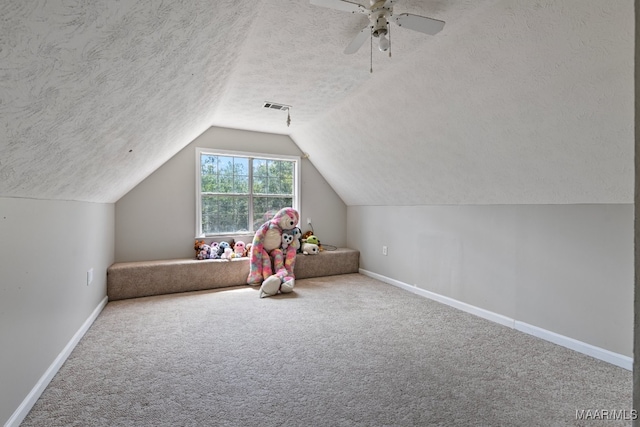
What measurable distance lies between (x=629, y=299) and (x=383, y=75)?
7.63 ft

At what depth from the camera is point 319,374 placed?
1.88 meters

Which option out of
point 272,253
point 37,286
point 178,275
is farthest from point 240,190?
point 37,286

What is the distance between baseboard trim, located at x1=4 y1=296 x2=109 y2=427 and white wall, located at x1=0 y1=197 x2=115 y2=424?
0.08 ft

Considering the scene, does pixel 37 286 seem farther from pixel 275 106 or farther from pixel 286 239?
pixel 286 239

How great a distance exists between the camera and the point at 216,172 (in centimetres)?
434

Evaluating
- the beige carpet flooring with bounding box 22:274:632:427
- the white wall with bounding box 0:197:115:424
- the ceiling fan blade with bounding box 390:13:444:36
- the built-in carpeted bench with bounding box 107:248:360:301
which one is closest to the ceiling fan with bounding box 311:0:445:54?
the ceiling fan blade with bounding box 390:13:444:36

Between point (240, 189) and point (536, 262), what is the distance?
368 cm

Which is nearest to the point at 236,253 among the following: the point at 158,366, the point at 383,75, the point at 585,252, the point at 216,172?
the point at 216,172

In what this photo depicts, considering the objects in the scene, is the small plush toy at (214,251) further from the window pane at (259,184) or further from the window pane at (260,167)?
the window pane at (260,167)

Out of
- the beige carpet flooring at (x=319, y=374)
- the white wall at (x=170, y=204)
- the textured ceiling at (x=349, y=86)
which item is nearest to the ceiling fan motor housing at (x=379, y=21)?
the textured ceiling at (x=349, y=86)

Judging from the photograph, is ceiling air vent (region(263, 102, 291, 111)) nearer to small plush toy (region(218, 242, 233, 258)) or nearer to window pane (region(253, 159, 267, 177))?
window pane (region(253, 159, 267, 177))

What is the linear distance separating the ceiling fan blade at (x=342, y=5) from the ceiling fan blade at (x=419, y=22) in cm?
18

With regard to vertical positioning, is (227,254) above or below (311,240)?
below

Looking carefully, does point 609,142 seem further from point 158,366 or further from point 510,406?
point 158,366
